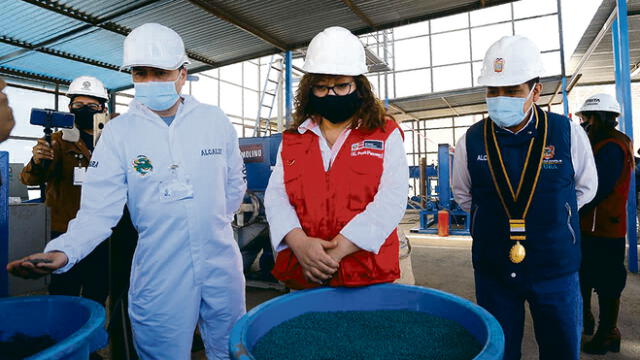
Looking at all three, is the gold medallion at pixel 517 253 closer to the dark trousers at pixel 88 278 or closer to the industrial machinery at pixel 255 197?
the dark trousers at pixel 88 278

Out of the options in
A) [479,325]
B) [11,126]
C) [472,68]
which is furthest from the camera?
[472,68]

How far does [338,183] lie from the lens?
1.23m

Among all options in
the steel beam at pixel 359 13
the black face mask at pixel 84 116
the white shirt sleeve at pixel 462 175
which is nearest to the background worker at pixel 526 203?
the white shirt sleeve at pixel 462 175

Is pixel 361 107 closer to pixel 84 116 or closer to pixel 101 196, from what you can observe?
pixel 101 196

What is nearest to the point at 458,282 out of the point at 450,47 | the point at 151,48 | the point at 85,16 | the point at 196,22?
the point at 151,48

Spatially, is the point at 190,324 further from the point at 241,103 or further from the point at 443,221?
the point at 241,103

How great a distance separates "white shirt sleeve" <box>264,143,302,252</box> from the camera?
4.07ft

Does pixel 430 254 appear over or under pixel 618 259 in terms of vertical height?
under

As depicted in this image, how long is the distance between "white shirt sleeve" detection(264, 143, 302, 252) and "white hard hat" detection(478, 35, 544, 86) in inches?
35.6

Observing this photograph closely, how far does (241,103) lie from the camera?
45.2 ft

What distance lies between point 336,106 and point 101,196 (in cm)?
91

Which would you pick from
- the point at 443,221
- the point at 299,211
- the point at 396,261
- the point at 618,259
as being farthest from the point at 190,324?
the point at 443,221

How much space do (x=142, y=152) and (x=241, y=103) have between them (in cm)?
1276

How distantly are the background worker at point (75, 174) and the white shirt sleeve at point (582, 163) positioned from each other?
247 cm
